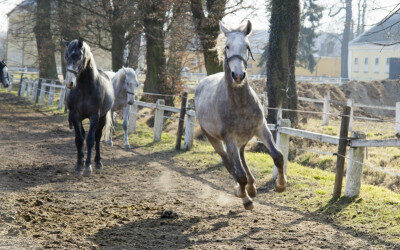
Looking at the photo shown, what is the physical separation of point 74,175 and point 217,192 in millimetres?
2800

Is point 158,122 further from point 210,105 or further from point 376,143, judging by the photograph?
point 376,143

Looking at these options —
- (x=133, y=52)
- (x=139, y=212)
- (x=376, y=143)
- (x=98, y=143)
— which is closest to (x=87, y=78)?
(x=98, y=143)

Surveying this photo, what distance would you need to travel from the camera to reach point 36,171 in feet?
27.7

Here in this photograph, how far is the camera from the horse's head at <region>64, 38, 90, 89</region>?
24.3 feet

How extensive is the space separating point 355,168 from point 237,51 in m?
2.83

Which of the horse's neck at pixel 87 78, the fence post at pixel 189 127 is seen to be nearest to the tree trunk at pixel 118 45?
the fence post at pixel 189 127

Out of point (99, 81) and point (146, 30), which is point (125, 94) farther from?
point (146, 30)

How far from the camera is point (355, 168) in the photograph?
6.54 meters

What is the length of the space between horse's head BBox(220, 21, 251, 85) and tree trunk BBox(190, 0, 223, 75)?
26.6 feet

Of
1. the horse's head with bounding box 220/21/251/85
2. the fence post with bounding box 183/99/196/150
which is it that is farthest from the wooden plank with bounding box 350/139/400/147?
the fence post with bounding box 183/99/196/150

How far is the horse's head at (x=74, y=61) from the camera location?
741 centimetres

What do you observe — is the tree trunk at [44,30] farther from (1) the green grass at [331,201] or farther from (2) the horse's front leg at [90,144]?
(1) the green grass at [331,201]

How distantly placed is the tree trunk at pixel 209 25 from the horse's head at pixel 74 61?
6.36 metres

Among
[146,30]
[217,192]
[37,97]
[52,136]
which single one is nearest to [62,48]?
[37,97]
